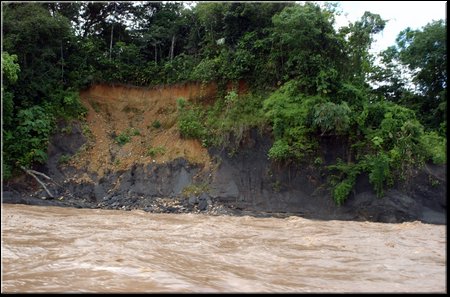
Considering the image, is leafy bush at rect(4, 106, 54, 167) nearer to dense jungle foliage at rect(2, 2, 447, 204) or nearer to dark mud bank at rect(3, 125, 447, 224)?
dense jungle foliage at rect(2, 2, 447, 204)

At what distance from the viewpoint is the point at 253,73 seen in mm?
17109

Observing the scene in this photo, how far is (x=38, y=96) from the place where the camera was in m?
17.7

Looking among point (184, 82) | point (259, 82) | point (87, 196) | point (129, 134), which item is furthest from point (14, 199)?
point (259, 82)

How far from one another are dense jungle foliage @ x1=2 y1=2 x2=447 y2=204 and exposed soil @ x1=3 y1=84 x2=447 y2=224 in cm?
47

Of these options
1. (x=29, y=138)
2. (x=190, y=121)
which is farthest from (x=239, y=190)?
(x=29, y=138)

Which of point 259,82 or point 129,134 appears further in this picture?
point 129,134

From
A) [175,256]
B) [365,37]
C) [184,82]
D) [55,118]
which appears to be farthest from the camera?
[184,82]

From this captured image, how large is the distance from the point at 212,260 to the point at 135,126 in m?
14.0

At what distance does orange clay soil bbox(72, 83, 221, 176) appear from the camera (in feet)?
55.0

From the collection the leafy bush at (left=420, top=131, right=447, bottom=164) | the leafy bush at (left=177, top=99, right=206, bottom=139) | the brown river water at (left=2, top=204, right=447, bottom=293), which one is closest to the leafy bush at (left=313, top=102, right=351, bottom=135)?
the leafy bush at (left=420, top=131, right=447, bottom=164)

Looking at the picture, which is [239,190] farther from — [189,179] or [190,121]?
[190,121]

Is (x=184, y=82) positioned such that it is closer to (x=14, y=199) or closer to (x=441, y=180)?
(x=14, y=199)

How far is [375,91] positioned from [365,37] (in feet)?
12.0

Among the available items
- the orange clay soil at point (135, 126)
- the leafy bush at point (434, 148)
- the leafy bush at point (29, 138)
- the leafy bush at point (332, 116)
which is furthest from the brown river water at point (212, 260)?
the orange clay soil at point (135, 126)
